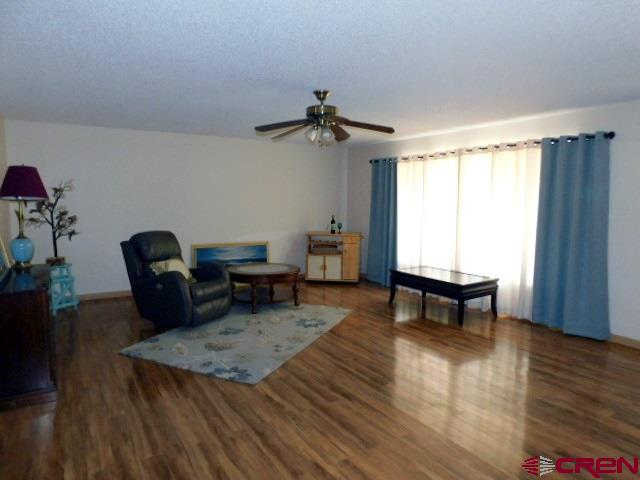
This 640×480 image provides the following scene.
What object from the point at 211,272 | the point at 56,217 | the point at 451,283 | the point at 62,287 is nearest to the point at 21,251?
the point at 62,287

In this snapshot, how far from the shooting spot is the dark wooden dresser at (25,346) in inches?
103

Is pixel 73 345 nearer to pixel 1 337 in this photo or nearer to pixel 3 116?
pixel 1 337

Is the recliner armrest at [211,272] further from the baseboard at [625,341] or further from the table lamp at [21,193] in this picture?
the baseboard at [625,341]

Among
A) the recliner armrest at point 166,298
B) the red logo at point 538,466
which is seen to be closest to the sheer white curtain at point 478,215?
the red logo at point 538,466

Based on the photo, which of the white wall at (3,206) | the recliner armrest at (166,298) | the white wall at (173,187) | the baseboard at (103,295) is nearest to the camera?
the recliner armrest at (166,298)

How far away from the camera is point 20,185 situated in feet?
10.8

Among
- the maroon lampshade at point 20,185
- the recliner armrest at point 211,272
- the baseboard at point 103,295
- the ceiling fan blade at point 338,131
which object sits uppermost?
the ceiling fan blade at point 338,131

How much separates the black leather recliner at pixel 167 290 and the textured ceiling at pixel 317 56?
145cm

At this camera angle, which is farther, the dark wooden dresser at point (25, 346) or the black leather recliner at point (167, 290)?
the black leather recliner at point (167, 290)

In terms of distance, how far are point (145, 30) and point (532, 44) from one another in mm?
2190

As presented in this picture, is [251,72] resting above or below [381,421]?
above

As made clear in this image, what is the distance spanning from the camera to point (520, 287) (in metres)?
4.68

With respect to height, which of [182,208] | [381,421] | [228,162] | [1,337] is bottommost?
[381,421]

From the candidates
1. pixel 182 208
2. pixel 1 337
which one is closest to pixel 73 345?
pixel 1 337
